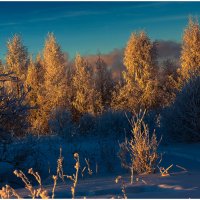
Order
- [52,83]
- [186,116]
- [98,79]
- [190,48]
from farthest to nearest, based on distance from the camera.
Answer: [98,79], [52,83], [190,48], [186,116]

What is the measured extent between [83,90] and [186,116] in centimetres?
2247

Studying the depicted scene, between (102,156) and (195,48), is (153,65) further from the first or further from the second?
(102,156)

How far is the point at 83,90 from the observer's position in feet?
114

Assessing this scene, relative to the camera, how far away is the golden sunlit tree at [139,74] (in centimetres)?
3366

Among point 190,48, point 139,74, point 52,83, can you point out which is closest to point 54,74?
point 52,83

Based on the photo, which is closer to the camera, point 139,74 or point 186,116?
point 186,116

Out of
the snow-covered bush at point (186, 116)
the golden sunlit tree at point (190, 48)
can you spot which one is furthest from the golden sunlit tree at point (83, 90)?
the snow-covered bush at point (186, 116)

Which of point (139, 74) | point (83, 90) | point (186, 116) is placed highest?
point (139, 74)

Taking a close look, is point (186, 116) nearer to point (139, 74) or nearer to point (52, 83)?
point (139, 74)

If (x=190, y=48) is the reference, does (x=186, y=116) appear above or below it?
below

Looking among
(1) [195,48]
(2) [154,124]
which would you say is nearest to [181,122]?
(2) [154,124]

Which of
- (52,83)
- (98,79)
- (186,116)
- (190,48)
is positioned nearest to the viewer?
(186,116)

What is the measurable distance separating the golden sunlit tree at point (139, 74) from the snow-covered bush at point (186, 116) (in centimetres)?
1991

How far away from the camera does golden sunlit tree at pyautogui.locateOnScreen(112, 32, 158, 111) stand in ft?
110
